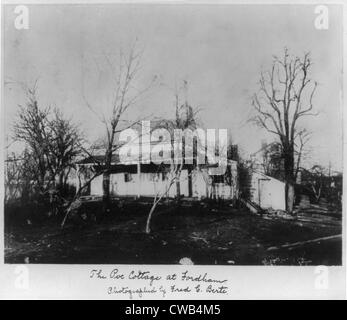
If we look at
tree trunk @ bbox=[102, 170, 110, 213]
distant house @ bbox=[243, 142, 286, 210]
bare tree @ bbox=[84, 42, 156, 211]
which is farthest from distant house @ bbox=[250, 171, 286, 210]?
tree trunk @ bbox=[102, 170, 110, 213]

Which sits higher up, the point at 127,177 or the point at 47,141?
the point at 47,141

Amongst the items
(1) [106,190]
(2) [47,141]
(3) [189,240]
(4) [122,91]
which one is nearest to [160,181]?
(1) [106,190]

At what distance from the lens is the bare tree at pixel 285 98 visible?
144 inches

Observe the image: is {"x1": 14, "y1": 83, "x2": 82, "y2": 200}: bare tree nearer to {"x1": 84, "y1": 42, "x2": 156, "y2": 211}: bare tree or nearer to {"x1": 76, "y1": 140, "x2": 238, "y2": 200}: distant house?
{"x1": 76, "y1": 140, "x2": 238, "y2": 200}: distant house

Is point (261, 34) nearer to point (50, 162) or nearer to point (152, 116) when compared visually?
point (152, 116)

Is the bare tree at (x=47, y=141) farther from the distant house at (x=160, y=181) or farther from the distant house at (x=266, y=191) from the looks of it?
the distant house at (x=266, y=191)

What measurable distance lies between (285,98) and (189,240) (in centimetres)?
200

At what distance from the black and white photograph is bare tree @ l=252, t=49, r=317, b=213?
1 cm

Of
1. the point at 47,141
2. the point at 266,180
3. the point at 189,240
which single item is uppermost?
the point at 47,141

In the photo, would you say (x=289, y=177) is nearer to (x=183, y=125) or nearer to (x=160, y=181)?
(x=183, y=125)

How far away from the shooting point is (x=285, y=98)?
371cm

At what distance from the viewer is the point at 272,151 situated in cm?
372

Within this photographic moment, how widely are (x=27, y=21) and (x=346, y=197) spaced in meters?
4.25

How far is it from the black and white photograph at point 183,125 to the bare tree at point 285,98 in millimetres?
12
